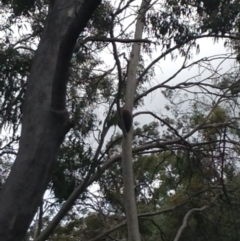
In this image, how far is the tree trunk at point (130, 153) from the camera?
934 cm

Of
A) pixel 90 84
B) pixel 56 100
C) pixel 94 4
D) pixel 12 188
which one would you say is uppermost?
pixel 90 84

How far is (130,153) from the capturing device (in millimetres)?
9781

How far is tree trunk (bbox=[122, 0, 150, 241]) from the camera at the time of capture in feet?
30.7

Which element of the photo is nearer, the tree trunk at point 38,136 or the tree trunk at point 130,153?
the tree trunk at point 38,136

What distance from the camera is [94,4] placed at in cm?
543

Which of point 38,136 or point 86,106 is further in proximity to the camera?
Result: point 86,106

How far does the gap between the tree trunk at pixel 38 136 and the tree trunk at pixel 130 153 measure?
10.2ft

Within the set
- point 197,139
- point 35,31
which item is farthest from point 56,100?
point 197,139

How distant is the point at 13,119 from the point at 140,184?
13.9 feet

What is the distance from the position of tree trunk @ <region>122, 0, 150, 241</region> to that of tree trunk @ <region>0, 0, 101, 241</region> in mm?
3106

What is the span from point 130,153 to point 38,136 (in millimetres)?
3953

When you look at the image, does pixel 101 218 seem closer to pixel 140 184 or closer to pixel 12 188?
pixel 140 184

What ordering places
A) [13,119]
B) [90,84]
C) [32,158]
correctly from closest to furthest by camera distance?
[32,158] → [13,119] → [90,84]

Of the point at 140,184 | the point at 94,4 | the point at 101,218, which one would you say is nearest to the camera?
the point at 94,4
